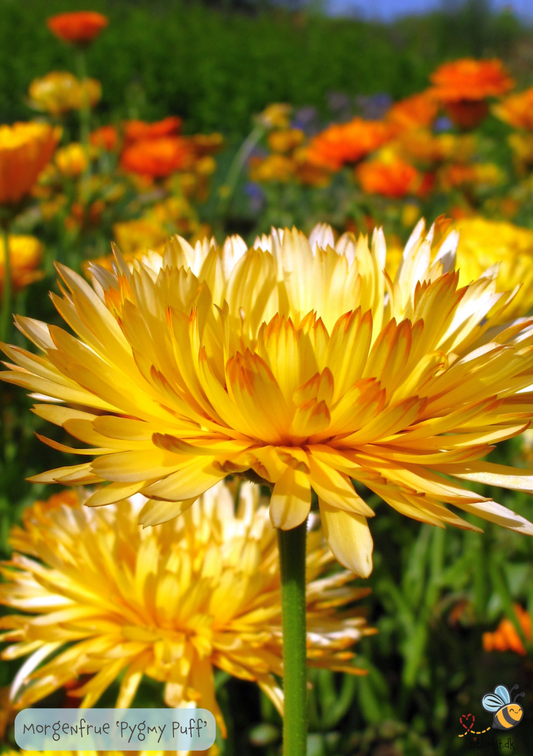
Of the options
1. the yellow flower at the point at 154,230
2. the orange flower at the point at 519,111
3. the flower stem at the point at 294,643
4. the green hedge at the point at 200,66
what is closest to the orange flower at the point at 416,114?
the orange flower at the point at 519,111

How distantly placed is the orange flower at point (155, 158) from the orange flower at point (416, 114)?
1.22m

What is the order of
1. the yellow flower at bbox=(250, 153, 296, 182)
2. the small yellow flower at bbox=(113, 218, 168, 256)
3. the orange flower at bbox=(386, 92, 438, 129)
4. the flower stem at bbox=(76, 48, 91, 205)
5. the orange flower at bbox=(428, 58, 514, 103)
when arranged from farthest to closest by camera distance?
the orange flower at bbox=(386, 92, 438, 129)
the yellow flower at bbox=(250, 153, 296, 182)
the orange flower at bbox=(428, 58, 514, 103)
the flower stem at bbox=(76, 48, 91, 205)
the small yellow flower at bbox=(113, 218, 168, 256)

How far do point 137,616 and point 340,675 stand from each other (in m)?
0.91

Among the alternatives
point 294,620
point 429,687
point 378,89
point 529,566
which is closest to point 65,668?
point 294,620

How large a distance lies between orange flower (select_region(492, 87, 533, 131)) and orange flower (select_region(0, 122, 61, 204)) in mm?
2086

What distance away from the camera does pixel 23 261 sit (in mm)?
2119

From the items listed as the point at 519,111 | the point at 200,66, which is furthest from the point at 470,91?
the point at 200,66

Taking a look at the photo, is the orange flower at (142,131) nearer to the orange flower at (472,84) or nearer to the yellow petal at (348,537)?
the orange flower at (472,84)

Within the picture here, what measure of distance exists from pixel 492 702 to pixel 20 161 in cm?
161

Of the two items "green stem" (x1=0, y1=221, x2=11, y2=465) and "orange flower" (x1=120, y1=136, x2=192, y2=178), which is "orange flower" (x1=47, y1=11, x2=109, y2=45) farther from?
"green stem" (x1=0, y1=221, x2=11, y2=465)

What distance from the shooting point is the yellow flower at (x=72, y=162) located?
2714 millimetres

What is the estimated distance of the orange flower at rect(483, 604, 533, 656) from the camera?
1319 mm

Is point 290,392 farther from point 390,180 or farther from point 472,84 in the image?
point 472,84

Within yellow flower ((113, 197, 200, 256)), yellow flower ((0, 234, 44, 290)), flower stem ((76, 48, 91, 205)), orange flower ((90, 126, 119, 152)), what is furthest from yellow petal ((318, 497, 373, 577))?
orange flower ((90, 126, 119, 152))
